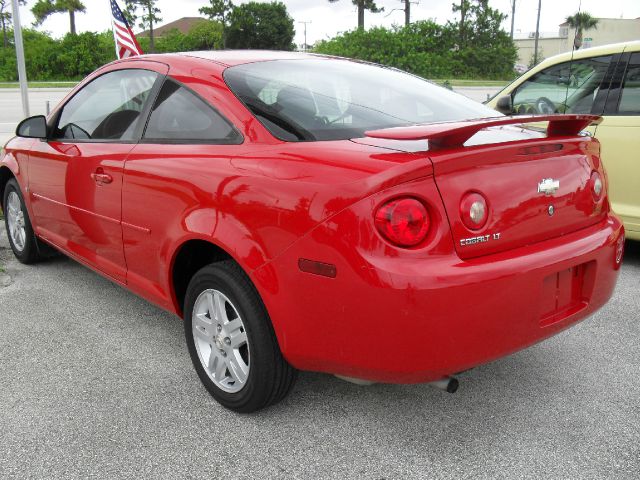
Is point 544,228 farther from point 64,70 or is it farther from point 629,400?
point 64,70

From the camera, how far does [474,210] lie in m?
2.08

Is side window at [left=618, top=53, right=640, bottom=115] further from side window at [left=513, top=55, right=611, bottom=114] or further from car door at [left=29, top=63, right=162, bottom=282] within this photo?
car door at [left=29, top=63, right=162, bottom=282]

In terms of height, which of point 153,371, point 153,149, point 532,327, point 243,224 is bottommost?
point 153,371

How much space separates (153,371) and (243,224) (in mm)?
1120

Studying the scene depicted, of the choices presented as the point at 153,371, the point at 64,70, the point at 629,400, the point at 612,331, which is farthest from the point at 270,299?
the point at 64,70

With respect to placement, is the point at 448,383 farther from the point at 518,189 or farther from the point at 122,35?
the point at 122,35

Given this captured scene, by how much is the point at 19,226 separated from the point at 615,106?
4.60 metres

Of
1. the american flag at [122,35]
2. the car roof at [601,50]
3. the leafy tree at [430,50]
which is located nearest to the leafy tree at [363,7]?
the leafy tree at [430,50]

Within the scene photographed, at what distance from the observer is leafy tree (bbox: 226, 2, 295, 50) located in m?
52.2

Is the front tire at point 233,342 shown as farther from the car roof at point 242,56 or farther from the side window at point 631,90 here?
the side window at point 631,90

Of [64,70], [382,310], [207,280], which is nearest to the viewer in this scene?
[382,310]

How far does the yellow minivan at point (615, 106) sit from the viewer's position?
454cm

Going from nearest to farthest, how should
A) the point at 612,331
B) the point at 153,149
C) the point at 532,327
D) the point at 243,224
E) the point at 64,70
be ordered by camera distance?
1. the point at 532,327
2. the point at 243,224
3. the point at 153,149
4. the point at 612,331
5. the point at 64,70

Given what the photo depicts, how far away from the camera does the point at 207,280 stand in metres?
2.60
